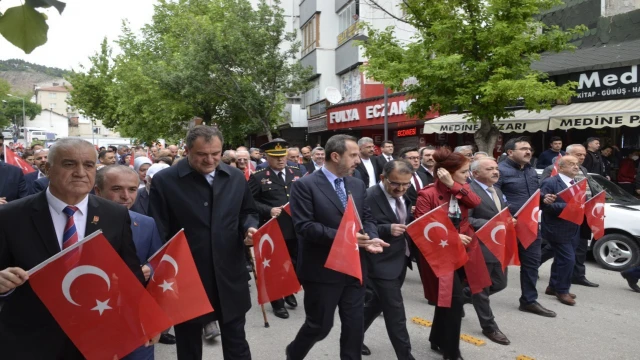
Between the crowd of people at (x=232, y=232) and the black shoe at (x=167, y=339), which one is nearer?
the crowd of people at (x=232, y=232)

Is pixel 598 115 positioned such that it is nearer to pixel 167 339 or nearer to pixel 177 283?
pixel 167 339

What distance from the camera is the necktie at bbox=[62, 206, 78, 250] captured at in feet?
8.63

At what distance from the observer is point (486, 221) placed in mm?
5133

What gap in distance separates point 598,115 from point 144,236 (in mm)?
11554

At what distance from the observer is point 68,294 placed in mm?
2561

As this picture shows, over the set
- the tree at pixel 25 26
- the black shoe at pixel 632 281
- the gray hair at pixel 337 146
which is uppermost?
the tree at pixel 25 26

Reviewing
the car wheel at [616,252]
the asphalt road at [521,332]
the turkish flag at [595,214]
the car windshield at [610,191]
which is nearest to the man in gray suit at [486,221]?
the asphalt road at [521,332]

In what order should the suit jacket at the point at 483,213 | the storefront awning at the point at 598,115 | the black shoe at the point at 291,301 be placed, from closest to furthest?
the suit jacket at the point at 483,213 → the black shoe at the point at 291,301 → the storefront awning at the point at 598,115

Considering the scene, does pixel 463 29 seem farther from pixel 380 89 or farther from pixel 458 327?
pixel 380 89

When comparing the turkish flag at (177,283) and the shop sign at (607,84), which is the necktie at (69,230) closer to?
the turkish flag at (177,283)

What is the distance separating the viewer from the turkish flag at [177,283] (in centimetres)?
330

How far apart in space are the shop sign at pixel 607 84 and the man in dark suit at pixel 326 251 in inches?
427

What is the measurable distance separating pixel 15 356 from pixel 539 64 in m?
15.1

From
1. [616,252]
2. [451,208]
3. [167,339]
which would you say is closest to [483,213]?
[451,208]
